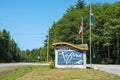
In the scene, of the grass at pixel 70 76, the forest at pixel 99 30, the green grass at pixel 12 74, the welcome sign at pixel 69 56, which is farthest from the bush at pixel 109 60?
the grass at pixel 70 76

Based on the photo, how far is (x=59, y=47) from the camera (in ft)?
136

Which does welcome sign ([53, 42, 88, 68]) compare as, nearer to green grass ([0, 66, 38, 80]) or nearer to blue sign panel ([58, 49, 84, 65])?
blue sign panel ([58, 49, 84, 65])

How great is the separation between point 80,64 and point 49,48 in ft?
183

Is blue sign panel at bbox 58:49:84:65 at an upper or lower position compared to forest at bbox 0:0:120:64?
lower

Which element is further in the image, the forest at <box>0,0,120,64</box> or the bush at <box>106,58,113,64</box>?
the bush at <box>106,58,113,64</box>

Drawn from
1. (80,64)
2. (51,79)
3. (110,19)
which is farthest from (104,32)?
(51,79)

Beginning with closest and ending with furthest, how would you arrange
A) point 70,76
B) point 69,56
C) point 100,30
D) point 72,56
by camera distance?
point 70,76 < point 69,56 < point 72,56 < point 100,30

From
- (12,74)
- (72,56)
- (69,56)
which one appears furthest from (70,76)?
(72,56)

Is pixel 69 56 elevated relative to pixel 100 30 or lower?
lower

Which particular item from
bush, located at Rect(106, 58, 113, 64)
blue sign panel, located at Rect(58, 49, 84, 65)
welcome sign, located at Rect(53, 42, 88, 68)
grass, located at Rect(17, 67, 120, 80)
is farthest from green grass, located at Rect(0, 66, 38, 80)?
bush, located at Rect(106, 58, 113, 64)

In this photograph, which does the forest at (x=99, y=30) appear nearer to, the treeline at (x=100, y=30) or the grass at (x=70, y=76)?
the treeline at (x=100, y=30)

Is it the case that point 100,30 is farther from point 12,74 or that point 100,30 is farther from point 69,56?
point 12,74

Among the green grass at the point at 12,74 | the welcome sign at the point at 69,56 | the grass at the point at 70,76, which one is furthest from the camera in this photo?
the welcome sign at the point at 69,56

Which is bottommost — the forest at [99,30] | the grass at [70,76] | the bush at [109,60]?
the grass at [70,76]
